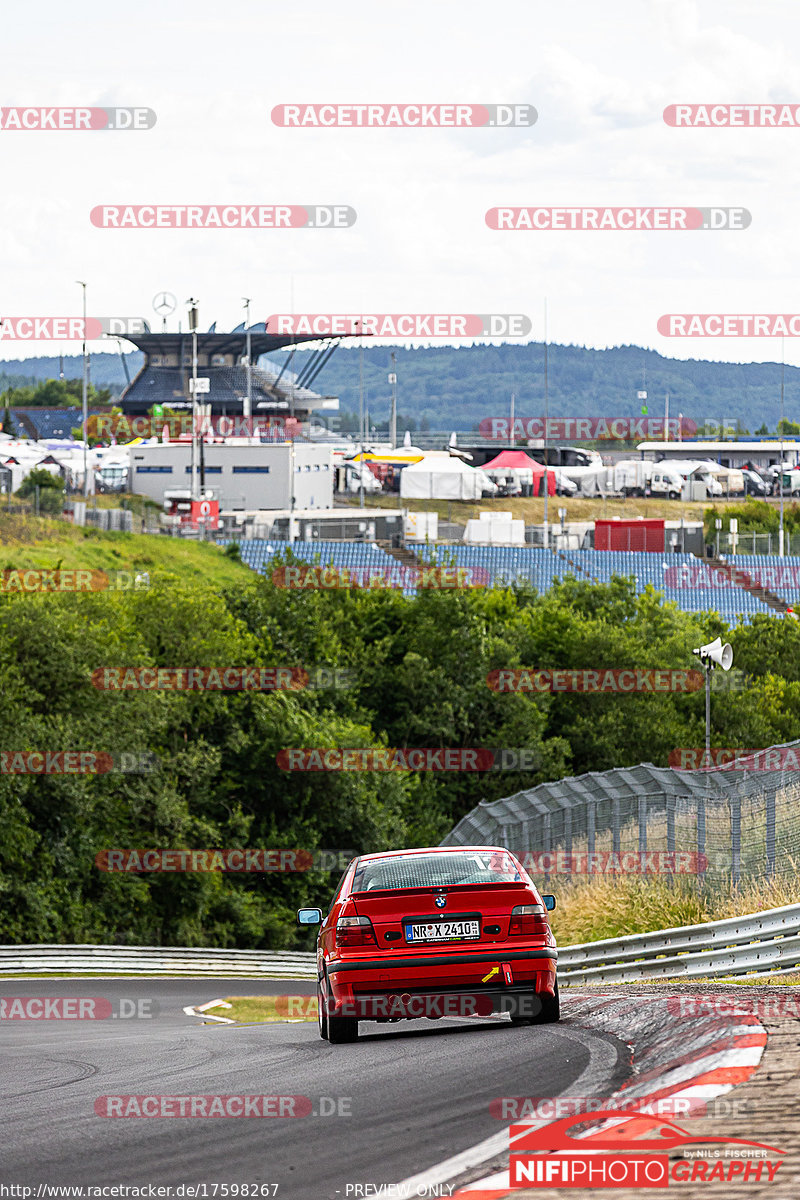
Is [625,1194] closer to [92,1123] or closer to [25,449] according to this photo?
[92,1123]

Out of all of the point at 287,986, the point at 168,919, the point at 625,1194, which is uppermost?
the point at 625,1194

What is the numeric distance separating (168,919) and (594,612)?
28.9 meters

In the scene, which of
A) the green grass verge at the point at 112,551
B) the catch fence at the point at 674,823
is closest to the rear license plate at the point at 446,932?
the catch fence at the point at 674,823

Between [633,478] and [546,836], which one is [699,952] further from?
[633,478]

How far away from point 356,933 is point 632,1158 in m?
4.68

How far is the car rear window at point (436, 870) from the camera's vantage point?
10203 mm

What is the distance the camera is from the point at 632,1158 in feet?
17.6

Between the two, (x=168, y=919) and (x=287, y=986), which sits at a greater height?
(x=287, y=986)

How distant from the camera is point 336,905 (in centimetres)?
1048

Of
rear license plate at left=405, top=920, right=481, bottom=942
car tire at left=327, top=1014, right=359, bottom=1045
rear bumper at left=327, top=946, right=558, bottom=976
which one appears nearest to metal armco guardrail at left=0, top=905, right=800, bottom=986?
rear bumper at left=327, top=946, right=558, bottom=976

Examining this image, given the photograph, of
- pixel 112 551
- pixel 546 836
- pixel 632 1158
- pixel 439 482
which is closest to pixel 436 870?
pixel 632 1158

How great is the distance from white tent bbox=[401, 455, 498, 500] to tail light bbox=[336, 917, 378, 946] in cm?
9488

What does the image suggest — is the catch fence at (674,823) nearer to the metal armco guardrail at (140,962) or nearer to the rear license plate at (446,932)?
the rear license plate at (446,932)

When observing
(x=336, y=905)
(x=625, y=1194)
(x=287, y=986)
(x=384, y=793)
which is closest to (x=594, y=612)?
(x=384, y=793)
